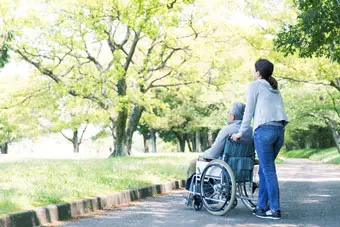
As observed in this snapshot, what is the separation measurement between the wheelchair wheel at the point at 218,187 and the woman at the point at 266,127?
1.24 feet

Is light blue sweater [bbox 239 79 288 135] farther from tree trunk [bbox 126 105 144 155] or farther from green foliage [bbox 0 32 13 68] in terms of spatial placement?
tree trunk [bbox 126 105 144 155]

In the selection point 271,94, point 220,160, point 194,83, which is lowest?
point 220,160

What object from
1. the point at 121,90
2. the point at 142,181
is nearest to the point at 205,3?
the point at 121,90

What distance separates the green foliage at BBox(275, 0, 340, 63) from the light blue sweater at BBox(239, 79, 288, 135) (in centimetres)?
399

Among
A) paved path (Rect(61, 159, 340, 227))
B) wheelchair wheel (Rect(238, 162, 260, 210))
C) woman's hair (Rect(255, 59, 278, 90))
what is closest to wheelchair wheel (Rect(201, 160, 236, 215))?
paved path (Rect(61, 159, 340, 227))

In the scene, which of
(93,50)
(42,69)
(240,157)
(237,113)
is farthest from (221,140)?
(93,50)

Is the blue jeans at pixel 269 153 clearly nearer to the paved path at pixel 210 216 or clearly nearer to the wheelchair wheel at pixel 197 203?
the paved path at pixel 210 216

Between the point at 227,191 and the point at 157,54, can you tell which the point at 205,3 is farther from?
the point at 227,191

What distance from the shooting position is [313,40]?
10.2 meters

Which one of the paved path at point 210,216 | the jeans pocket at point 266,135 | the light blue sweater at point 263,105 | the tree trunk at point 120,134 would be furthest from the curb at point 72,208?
the tree trunk at point 120,134

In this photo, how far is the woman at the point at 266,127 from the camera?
556 cm

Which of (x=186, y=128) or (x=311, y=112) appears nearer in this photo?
(x=311, y=112)

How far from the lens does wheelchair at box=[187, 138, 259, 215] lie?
5.83m

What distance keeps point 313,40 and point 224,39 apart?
1420 centimetres
